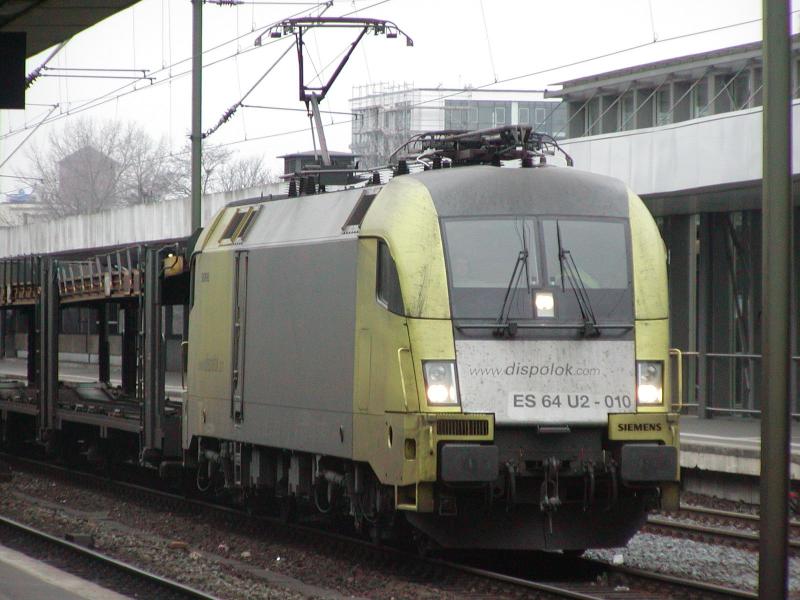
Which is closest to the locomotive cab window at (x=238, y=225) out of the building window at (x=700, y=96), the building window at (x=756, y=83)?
the building window at (x=756, y=83)

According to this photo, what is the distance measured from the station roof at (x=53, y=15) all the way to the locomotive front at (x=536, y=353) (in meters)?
3.63

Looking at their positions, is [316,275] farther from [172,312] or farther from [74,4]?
[172,312]

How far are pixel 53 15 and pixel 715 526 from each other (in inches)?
320

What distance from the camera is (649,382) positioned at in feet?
36.3

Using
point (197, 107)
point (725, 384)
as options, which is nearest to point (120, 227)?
point (197, 107)

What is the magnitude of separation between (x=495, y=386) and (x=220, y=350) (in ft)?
14.5

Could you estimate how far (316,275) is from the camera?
488 inches

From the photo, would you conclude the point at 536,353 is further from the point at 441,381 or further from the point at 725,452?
the point at 725,452

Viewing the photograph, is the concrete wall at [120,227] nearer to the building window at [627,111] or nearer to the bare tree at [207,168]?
the building window at [627,111]

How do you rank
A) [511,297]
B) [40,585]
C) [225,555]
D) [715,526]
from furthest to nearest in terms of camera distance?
[715,526] < [225,555] < [511,297] < [40,585]

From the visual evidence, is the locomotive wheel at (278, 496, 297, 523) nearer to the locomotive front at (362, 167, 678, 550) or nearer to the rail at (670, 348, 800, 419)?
the locomotive front at (362, 167, 678, 550)

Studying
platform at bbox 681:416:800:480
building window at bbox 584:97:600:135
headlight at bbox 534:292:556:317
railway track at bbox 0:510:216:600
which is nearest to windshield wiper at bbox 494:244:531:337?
headlight at bbox 534:292:556:317

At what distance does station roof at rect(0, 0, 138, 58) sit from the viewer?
13.0 m

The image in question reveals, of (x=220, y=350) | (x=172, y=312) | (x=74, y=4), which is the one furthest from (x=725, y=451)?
(x=172, y=312)
